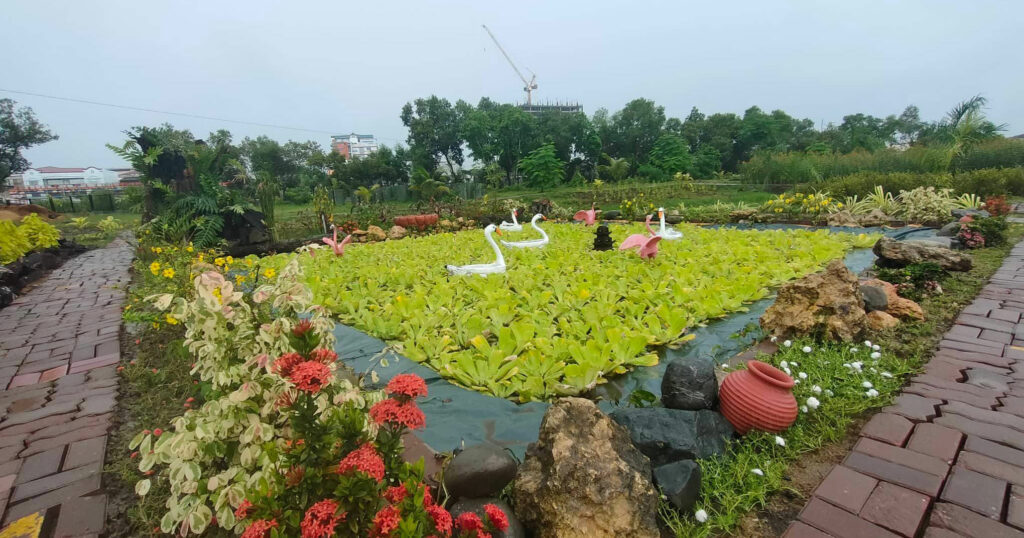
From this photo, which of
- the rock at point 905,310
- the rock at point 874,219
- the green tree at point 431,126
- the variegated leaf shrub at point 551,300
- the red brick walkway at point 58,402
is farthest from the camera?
the green tree at point 431,126

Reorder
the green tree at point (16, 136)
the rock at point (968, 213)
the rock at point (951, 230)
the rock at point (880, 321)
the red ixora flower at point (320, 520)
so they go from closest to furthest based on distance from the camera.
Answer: the red ixora flower at point (320, 520), the rock at point (880, 321), the rock at point (951, 230), the rock at point (968, 213), the green tree at point (16, 136)

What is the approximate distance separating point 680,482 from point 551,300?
2.38 metres

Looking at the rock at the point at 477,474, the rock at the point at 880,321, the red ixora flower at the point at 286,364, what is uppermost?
the red ixora flower at the point at 286,364

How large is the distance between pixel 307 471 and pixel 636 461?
1102 mm

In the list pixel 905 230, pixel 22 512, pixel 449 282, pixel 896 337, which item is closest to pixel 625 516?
pixel 22 512

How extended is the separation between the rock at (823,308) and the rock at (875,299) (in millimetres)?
334

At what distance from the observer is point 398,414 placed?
1.21m

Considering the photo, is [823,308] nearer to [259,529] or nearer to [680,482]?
[680,482]

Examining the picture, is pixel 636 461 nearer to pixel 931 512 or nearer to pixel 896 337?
pixel 931 512

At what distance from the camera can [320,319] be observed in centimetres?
146

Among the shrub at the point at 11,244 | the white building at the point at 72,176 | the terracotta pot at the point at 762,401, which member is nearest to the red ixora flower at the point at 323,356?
the terracotta pot at the point at 762,401

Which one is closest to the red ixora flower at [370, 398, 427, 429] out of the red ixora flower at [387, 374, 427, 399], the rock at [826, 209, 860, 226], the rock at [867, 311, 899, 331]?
the red ixora flower at [387, 374, 427, 399]

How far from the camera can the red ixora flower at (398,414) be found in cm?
121

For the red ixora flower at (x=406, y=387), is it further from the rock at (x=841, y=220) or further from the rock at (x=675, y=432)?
the rock at (x=841, y=220)
